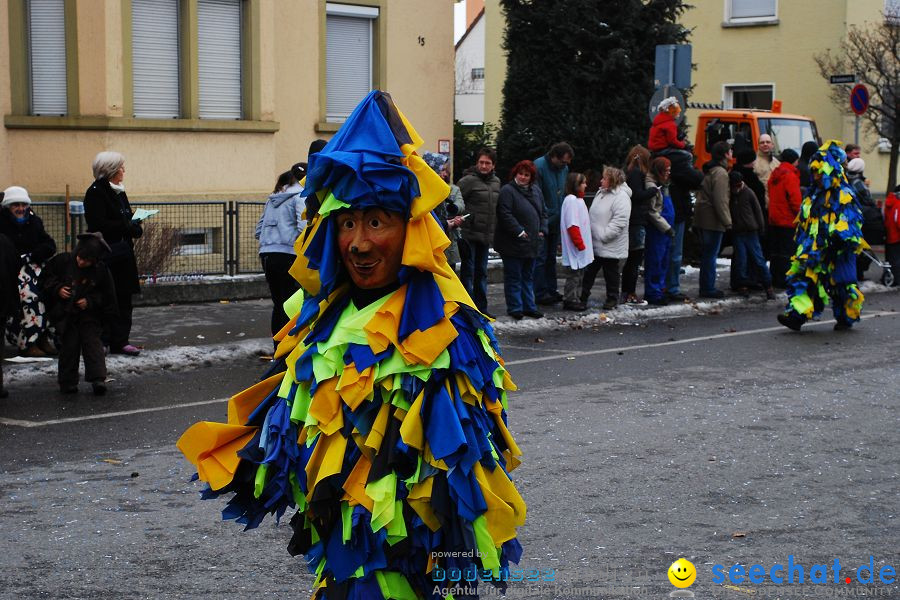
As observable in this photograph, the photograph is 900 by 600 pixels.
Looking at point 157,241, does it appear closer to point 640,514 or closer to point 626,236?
point 626,236

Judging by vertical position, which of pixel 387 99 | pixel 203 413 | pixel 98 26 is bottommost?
pixel 203 413

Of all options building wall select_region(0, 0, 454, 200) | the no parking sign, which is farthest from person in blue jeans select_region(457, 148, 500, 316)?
the no parking sign

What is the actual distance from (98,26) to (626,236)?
22.4 feet

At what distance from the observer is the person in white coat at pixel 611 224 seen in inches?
581

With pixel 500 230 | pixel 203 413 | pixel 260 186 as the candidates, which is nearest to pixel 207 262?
pixel 260 186

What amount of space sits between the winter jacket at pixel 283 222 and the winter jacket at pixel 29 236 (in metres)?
1.87

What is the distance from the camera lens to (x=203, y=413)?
9008 mm

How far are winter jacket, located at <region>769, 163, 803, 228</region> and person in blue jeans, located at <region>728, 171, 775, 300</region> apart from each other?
1.43 ft

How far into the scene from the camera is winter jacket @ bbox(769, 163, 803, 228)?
16891 millimetres

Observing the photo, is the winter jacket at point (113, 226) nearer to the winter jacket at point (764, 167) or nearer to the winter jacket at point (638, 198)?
the winter jacket at point (638, 198)

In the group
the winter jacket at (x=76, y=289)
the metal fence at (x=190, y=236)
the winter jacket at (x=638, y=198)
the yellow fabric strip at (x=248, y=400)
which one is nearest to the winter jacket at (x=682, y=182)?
the winter jacket at (x=638, y=198)

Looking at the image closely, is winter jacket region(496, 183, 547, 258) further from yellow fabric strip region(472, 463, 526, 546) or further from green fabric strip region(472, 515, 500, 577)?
green fabric strip region(472, 515, 500, 577)

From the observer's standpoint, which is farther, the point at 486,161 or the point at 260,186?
the point at 260,186

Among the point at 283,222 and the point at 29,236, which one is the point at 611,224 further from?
the point at 29,236
